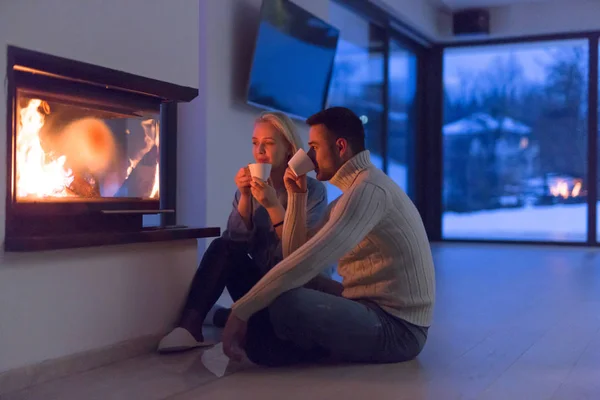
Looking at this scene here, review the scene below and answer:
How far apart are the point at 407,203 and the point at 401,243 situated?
0.13 metres

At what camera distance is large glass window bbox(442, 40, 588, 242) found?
24.7 ft

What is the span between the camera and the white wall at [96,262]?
2029mm

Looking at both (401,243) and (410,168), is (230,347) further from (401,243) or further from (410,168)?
(410,168)

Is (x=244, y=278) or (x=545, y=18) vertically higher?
(x=545, y=18)

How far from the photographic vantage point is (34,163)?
218cm

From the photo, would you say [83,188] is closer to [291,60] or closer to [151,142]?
[151,142]

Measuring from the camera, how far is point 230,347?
6.73ft

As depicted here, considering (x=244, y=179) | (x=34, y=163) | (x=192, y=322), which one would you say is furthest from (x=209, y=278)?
(x=34, y=163)

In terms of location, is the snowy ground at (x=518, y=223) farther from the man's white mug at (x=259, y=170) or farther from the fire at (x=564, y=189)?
the man's white mug at (x=259, y=170)

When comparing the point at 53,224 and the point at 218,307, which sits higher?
the point at 53,224

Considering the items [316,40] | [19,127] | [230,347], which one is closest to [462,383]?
[230,347]

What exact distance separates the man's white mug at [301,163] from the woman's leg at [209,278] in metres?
0.47

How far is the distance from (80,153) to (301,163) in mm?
733

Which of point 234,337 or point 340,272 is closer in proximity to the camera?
point 234,337
